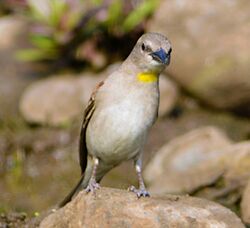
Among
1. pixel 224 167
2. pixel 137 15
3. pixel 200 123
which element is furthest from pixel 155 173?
pixel 137 15

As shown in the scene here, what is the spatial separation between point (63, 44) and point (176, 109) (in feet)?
5.77

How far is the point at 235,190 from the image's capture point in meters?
7.77

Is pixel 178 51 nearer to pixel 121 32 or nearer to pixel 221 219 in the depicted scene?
pixel 121 32

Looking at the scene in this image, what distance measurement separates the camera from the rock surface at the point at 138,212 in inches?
217

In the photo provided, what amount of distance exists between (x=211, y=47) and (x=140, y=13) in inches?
40.8

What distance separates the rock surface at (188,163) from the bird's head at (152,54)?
2.18 m

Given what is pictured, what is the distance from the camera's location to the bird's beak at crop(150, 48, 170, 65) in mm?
5934

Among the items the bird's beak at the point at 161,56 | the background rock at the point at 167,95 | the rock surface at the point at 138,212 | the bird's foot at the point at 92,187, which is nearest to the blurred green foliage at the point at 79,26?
the background rock at the point at 167,95

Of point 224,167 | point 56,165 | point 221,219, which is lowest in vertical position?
point 56,165

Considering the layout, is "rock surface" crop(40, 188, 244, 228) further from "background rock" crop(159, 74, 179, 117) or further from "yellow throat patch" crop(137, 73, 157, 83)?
"background rock" crop(159, 74, 179, 117)

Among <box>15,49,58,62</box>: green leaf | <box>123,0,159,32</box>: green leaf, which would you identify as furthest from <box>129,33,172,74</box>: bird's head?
<box>15,49,58,62</box>: green leaf

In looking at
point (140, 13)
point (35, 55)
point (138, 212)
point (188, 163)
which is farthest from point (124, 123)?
point (35, 55)

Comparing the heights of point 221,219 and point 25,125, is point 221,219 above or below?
above

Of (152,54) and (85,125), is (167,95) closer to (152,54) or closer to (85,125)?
(85,125)
